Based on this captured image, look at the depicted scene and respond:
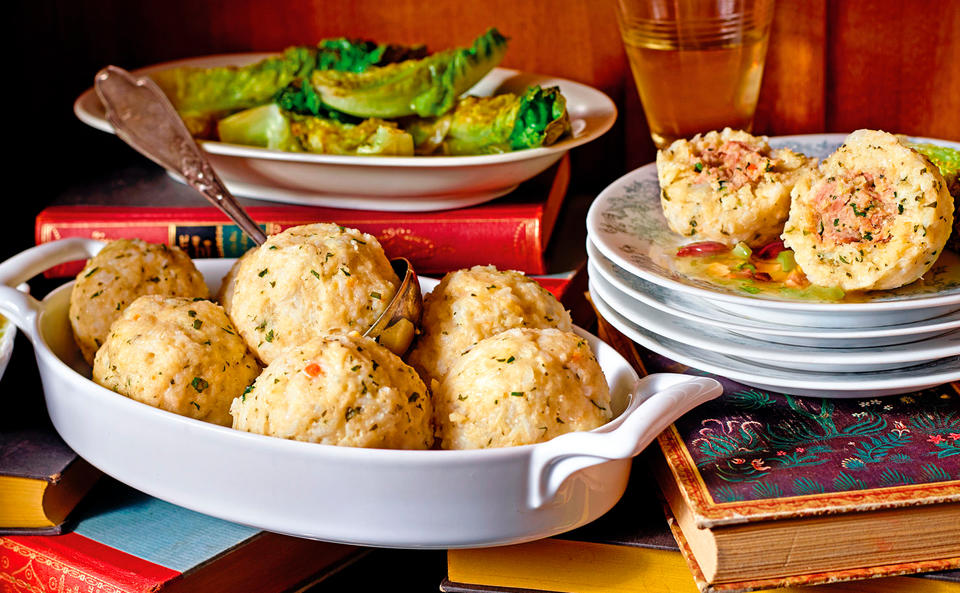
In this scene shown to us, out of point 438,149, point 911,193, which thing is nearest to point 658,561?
point 911,193

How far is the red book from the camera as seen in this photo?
1.44 m

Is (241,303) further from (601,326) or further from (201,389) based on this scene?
(601,326)

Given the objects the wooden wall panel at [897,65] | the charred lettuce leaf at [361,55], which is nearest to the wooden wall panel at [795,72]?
the wooden wall panel at [897,65]

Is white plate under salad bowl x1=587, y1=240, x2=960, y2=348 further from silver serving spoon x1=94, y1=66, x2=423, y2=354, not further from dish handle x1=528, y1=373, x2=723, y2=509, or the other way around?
silver serving spoon x1=94, y1=66, x2=423, y2=354

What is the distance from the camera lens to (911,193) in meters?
0.97

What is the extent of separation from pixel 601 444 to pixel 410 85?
92cm

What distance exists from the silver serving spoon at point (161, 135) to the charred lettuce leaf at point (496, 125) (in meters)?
0.34

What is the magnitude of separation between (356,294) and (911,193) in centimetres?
60


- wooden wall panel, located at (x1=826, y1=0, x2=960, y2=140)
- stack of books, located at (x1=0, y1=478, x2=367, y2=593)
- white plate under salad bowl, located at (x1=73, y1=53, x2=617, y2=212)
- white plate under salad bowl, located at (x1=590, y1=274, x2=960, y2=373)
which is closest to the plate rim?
white plate under salad bowl, located at (x1=73, y1=53, x2=617, y2=212)

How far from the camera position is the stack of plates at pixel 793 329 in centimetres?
97

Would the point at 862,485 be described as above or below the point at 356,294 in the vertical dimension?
below

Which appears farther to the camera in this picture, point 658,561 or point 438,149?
point 438,149

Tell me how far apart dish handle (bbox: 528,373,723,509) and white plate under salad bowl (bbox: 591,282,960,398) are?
0.14 metres

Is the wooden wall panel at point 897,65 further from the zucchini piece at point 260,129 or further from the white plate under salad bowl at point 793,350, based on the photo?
the zucchini piece at point 260,129
